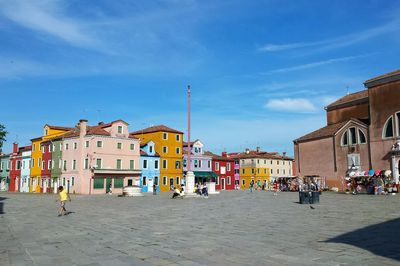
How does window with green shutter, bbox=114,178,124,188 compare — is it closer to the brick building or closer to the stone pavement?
the brick building

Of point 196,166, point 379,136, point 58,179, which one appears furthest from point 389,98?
point 58,179

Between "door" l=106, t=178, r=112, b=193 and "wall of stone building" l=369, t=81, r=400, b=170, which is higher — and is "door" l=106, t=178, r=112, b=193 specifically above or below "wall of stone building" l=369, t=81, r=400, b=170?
below

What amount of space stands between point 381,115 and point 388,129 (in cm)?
176

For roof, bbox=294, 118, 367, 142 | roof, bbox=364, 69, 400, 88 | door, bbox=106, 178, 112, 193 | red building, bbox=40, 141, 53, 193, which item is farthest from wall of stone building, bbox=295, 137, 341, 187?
red building, bbox=40, 141, 53, 193

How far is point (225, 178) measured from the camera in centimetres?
7581

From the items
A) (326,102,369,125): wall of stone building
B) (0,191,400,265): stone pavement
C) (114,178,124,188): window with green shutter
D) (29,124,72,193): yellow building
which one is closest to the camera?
(0,191,400,265): stone pavement

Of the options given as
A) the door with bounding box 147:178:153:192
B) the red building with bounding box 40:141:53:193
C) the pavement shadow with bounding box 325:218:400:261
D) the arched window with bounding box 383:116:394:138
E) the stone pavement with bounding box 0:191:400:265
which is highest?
the arched window with bounding box 383:116:394:138

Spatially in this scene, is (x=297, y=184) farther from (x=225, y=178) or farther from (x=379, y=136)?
(x=225, y=178)

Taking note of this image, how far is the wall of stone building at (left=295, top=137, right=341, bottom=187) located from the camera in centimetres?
4719

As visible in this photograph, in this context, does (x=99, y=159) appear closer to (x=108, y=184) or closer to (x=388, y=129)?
(x=108, y=184)

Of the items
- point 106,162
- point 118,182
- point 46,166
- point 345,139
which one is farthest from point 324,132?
point 46,166

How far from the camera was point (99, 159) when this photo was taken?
173ft

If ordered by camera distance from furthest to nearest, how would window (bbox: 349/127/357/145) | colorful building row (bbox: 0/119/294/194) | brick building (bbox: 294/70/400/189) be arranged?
colorful building row (bbox: 0/119/294/194) → window (bbox: 349/127/357/145) → brick building (bbox: 294/70/400/189)

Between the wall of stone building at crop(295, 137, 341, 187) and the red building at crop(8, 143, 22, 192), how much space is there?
162 feet
